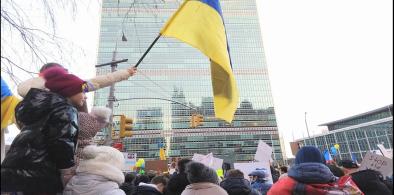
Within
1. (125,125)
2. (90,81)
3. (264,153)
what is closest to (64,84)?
(90,81)

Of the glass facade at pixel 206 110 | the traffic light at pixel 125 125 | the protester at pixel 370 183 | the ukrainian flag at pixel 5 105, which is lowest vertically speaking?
the protester at pixel 370 183

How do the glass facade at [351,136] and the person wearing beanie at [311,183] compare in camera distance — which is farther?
the glass facade at [351,136]

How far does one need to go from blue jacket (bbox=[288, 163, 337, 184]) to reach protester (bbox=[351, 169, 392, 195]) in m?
1.34

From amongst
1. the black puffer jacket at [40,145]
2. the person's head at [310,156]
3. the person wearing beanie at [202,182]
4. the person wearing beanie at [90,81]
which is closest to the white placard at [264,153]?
the person wearing beanie at [202,182]

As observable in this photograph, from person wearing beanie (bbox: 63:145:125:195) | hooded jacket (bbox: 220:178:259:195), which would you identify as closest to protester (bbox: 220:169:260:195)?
hooded jacket (bbox: 220:178:259:195)

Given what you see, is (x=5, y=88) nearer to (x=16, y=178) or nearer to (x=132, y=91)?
(x=16, y=178)

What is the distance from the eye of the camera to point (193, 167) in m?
3.50

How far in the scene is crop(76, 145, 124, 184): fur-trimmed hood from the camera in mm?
2340

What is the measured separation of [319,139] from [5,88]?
84591mm

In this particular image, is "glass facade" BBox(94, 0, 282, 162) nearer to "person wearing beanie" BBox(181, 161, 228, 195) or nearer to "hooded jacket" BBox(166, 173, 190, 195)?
"hooded jacket" BBox(166, 173, 190, 195)

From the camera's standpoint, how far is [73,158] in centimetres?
180

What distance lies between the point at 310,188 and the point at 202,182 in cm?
134

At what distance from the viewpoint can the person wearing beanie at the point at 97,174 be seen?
2233 millimetres

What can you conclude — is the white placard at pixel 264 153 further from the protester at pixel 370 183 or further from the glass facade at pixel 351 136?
the glass facade at pixel 351 136
